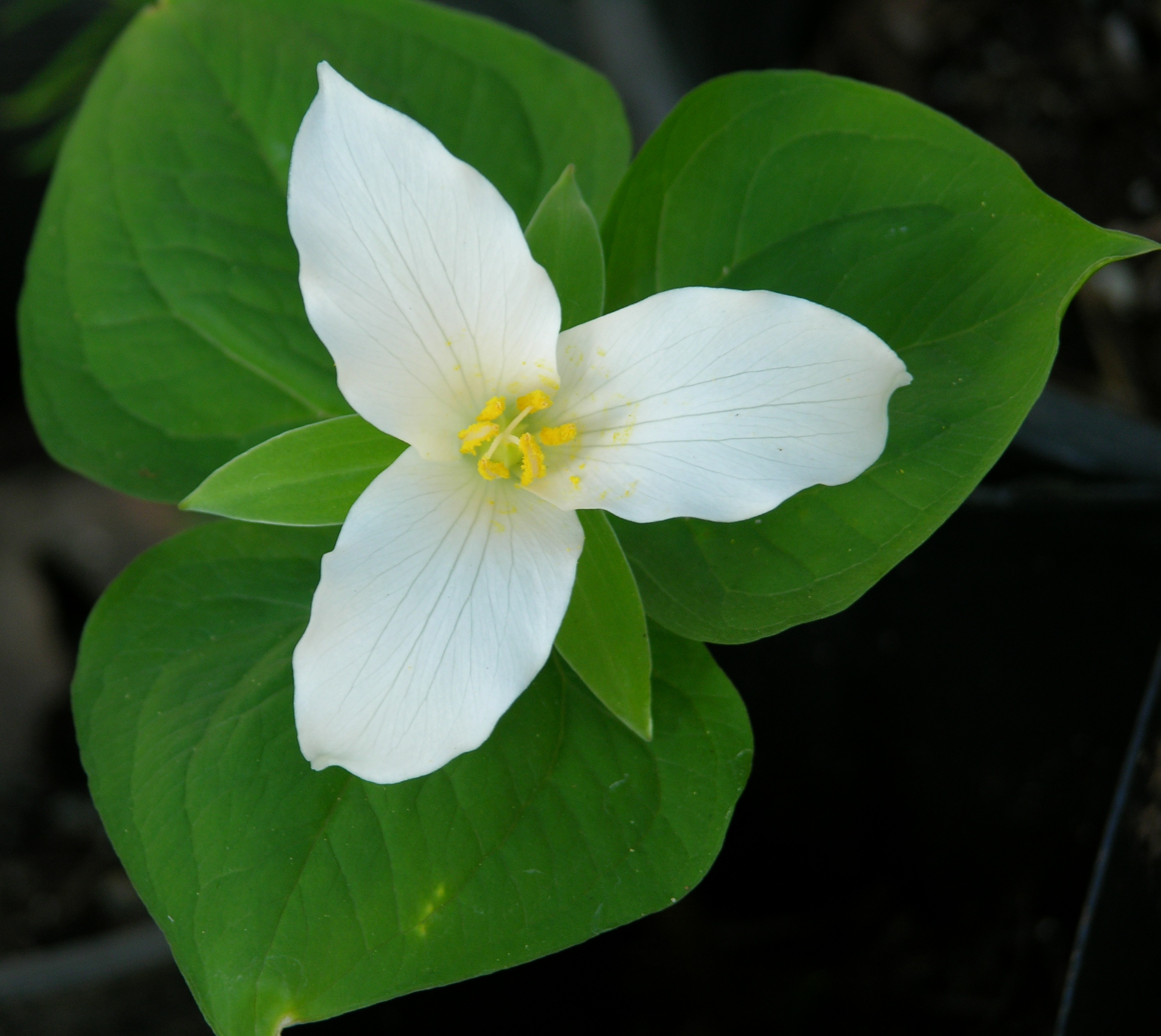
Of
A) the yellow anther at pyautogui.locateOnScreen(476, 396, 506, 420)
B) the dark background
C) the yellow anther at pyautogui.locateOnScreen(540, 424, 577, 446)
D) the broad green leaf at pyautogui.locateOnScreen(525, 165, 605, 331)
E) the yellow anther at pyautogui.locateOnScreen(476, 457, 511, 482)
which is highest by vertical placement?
the broad green leaf at pyautogui.locateOnScreen(525, 165, 605, 331)

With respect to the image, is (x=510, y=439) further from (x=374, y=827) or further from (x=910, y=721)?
(x=910, y=721)

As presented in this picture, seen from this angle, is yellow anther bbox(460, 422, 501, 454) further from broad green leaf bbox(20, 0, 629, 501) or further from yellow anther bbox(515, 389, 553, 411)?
broad green leaf bbox(20, 0, 629, 501)

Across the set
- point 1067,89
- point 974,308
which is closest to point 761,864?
point 974,308

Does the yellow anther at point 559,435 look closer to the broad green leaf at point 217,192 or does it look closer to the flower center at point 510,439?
the flower center at point 510,439

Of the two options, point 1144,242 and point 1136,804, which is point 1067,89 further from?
point 1136,804

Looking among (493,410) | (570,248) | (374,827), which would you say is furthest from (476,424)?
(374,827)

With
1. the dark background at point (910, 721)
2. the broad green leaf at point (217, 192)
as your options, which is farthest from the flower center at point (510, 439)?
the dark background at point (910, 721)

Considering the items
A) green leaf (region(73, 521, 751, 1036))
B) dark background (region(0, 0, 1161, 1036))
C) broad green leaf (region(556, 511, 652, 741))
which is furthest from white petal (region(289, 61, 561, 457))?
dark background (region(0, 0, 1161, 1036))
